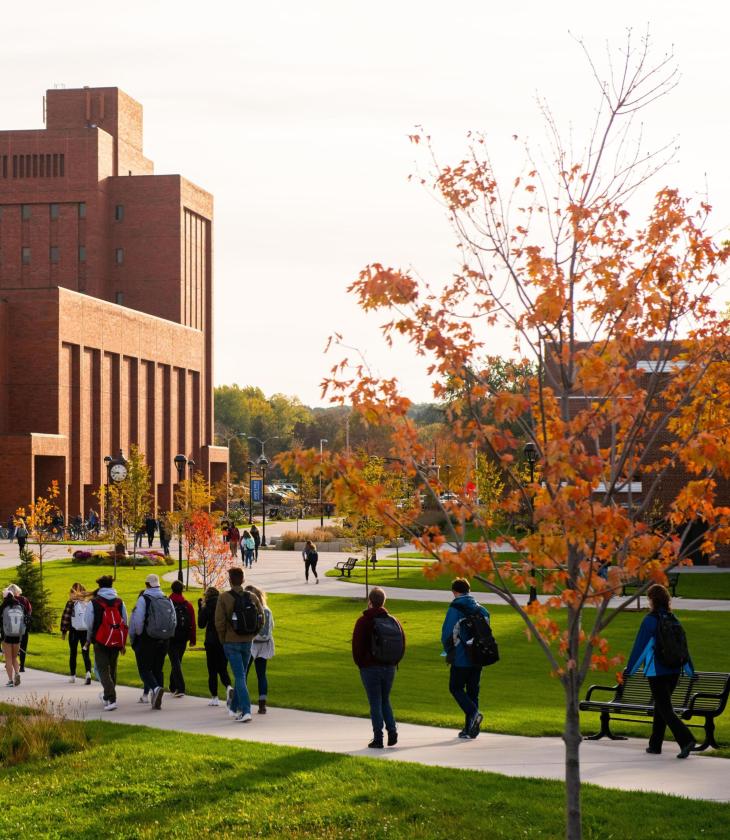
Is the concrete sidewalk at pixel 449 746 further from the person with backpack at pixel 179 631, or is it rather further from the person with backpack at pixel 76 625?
the person with backpack at pixel 76 625

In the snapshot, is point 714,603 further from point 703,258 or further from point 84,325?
point 84,325

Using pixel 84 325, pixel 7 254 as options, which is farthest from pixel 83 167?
pixel 84 325

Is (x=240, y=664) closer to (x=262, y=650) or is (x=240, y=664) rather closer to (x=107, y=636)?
(x=262, y=650)

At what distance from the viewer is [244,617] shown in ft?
49.9

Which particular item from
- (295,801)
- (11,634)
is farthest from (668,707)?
(11,634)

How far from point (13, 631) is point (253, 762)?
8.49m

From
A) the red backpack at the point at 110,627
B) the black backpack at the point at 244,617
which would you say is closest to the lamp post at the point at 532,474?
the black backpack at the point at 244,617

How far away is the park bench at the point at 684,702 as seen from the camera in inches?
538

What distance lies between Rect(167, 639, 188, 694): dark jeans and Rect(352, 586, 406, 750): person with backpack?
15.6 ft

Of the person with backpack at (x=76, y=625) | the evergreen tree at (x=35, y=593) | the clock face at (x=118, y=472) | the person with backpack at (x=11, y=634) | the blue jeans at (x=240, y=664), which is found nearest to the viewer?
the blue jeans at (x=240, y=664)

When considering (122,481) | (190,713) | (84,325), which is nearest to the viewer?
(190,713)

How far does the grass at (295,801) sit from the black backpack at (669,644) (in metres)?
2.02

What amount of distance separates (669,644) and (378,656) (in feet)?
9.70

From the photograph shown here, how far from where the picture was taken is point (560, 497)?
8.22m
